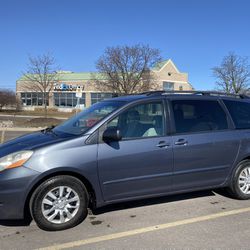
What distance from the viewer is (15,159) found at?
13.8 ft

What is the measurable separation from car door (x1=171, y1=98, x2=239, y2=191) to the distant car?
0.01 m

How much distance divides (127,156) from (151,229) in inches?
38.0

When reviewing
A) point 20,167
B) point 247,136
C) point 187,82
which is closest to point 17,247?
point 20,167

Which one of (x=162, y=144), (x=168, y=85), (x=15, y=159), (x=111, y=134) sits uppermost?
(x=168, y=85)

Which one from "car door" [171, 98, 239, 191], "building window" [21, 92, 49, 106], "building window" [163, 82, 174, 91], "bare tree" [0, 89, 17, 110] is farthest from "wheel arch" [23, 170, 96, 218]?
"building window" [21, 92, 49, 106]

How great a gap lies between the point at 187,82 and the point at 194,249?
262 ft

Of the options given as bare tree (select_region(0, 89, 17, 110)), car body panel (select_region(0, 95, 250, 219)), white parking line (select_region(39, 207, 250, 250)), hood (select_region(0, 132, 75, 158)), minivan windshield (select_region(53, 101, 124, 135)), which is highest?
bare tree (select_region(0, 89, 17, 110))

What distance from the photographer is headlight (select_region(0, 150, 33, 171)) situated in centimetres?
418

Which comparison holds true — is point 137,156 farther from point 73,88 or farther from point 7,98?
point 73,88

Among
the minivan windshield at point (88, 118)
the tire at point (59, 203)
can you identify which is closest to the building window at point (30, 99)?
the minivan windshield at point (88, 118)

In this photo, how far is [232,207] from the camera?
5.22 meters

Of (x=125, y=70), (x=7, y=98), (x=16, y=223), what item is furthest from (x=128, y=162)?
(x=7, y=98)

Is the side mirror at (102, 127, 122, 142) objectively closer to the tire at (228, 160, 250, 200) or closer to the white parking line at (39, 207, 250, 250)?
the white parking line at (39, 207, 250, 250)

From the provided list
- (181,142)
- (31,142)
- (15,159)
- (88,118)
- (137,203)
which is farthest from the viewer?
(137,203)
